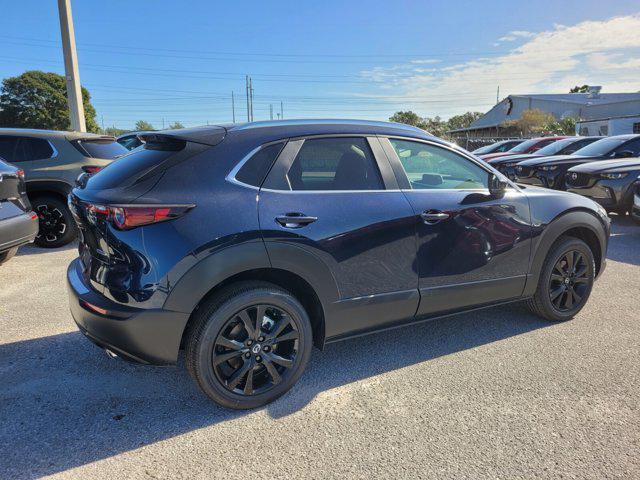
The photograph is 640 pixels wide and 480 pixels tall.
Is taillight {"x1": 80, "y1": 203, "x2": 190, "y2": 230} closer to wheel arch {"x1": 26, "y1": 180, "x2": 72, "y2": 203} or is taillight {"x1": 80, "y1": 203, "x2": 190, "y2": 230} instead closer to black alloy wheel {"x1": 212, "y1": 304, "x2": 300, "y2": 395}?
black alloy wheel {"x1": 212, "y1": 304, "x2": 300, "y2": 395}

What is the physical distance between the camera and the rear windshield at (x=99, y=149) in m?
7.08

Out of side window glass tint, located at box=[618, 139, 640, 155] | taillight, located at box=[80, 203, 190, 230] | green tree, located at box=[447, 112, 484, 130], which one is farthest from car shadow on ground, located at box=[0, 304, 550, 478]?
green tree, located at box=[447, 112, 484, 130]

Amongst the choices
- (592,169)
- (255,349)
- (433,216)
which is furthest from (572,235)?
(592,169)

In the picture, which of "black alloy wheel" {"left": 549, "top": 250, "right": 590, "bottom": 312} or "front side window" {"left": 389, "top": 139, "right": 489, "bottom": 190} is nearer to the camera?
"front side window" {"left": 389, "top": 139, "right": 489, "bottom": 190}

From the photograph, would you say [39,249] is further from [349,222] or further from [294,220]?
[349,222]

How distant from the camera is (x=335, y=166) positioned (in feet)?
10.3

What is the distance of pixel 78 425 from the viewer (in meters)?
2.70

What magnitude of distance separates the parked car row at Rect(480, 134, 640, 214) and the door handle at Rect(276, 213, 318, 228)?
742cm

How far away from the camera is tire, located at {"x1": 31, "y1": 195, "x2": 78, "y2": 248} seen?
22.3 ft

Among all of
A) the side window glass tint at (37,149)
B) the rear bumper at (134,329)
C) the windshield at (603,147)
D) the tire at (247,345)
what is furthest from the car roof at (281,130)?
the windshield at (603,147)

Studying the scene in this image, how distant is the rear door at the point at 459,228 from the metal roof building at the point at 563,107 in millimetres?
44913

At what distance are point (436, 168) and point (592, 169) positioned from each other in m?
6.64

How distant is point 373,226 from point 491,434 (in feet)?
4.58

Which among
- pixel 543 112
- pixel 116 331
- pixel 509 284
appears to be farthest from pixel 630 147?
pixel 543 112
